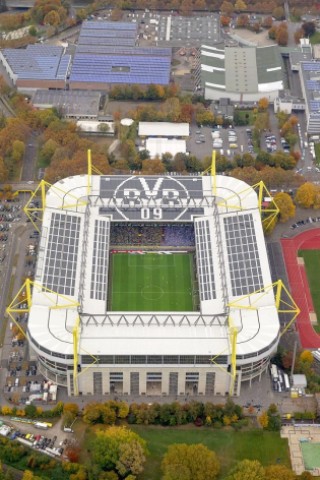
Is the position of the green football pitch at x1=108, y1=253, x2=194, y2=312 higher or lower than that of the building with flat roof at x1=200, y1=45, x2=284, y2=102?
lower

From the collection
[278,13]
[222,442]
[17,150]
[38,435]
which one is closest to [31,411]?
[38,435]

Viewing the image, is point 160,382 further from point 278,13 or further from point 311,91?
point 278,13

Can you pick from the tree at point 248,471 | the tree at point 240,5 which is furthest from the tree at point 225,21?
the tree at point 248,471

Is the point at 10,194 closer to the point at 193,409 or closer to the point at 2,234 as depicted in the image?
the point at 2,234

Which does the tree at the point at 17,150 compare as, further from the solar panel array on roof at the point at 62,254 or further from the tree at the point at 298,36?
the tree at the point at 298,36

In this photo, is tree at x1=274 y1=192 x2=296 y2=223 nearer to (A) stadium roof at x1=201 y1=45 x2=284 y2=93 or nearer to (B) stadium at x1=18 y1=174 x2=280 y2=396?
(B) stadium at x1=18 y1=174 x2=280 y2=396

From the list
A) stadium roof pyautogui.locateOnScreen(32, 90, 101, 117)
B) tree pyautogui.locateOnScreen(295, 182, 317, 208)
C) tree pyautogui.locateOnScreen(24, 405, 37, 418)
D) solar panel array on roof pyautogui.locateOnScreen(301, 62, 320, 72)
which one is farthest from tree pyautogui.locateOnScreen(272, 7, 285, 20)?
tree pyautogui.locateOnScreen(24, 405, 37, 418)
